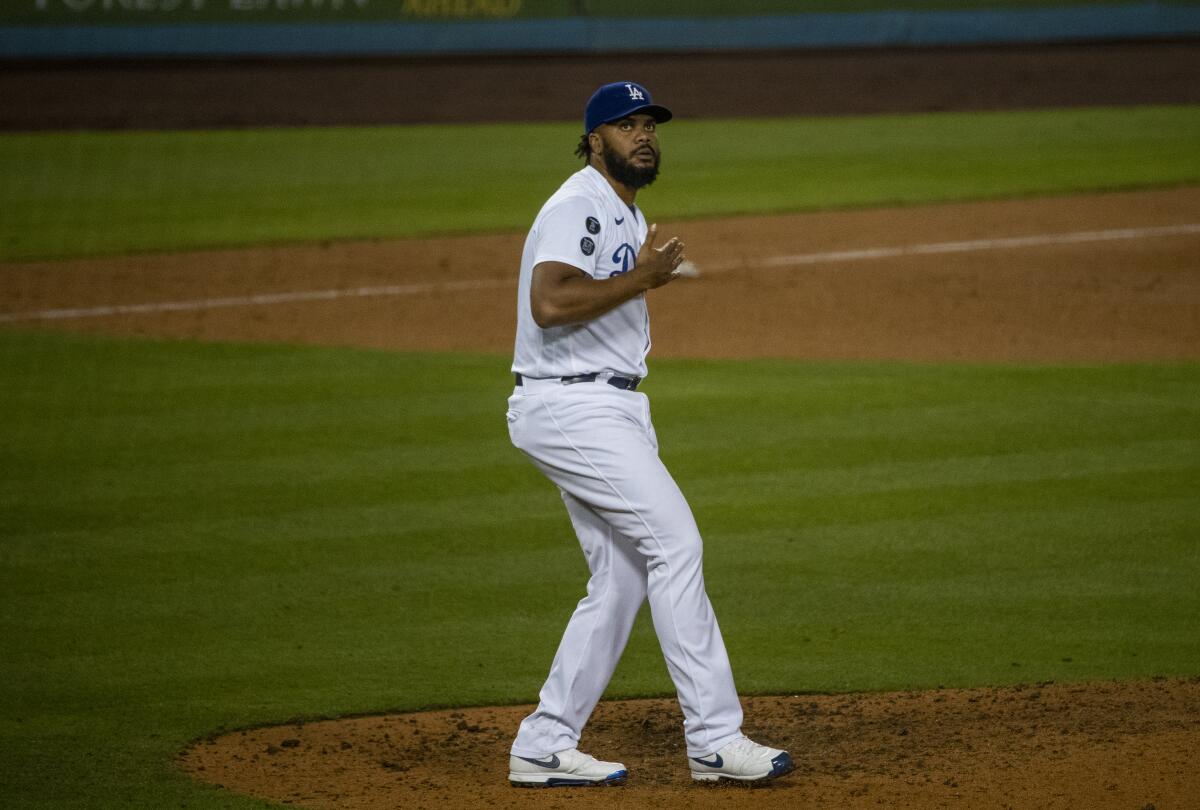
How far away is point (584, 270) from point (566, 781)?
1432 millimetres

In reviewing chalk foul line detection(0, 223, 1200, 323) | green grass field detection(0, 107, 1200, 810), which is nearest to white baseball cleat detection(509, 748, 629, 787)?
green grass field detection(0, 107, 1200, 810)

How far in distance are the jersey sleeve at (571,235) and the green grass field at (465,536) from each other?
1.75 metres

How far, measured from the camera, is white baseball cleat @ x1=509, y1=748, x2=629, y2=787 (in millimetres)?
4797

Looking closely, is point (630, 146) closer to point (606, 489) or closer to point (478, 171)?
point (606, 489)

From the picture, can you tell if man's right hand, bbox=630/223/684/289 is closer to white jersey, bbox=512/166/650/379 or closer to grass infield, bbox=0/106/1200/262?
white jersey, bbox=512/166/650/379

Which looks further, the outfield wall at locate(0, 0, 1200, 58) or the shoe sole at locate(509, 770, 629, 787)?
the outfield wall at locate(0, 0, 1200, 58)

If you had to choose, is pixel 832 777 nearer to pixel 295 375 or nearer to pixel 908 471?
pixel 908 471

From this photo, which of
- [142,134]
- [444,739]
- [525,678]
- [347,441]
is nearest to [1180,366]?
[347,441]

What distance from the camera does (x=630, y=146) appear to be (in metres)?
4.87

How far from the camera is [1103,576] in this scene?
6.79m

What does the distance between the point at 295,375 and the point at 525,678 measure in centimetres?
508

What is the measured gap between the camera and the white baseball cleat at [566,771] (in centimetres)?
480

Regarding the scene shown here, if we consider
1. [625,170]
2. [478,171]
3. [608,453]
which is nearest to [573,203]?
[625,170]

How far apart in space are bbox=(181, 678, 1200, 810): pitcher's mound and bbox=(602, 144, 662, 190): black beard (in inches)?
67.3
